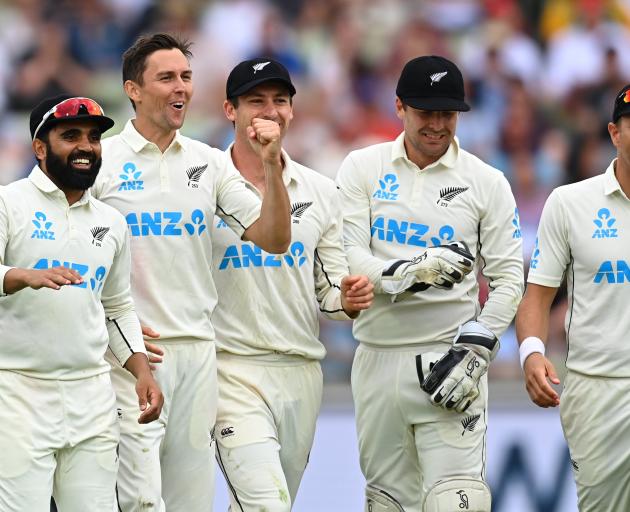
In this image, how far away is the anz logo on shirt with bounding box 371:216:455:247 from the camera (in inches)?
248

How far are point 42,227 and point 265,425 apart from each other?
1.38 metres

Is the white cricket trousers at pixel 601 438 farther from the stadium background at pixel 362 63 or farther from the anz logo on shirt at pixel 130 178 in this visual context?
the stadium background at pixel 362 63

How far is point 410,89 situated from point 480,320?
1076 mm

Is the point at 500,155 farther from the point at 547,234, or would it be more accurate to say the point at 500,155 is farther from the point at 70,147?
the point at 70,147

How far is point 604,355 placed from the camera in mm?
5941

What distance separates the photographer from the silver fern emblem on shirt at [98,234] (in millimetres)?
5523

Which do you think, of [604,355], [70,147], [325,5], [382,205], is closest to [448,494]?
[604,355]

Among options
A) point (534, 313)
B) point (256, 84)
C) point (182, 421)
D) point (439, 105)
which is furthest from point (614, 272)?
point (182, 421)

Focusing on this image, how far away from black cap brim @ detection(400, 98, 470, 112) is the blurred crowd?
12.6ft

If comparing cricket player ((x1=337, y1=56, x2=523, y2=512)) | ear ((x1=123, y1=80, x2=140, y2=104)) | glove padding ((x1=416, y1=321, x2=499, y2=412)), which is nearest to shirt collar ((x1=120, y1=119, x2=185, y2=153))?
ear ((x1=123, y1=80, x2=140, y2=104))

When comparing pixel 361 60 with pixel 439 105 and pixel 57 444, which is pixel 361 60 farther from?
pixel 57 444

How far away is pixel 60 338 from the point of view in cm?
537

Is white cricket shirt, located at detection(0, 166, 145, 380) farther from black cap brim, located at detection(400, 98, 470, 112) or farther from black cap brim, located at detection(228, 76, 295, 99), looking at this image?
black cap brim, located at detection(400, 98, 470, 112)

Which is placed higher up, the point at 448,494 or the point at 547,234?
the point at 547,234
